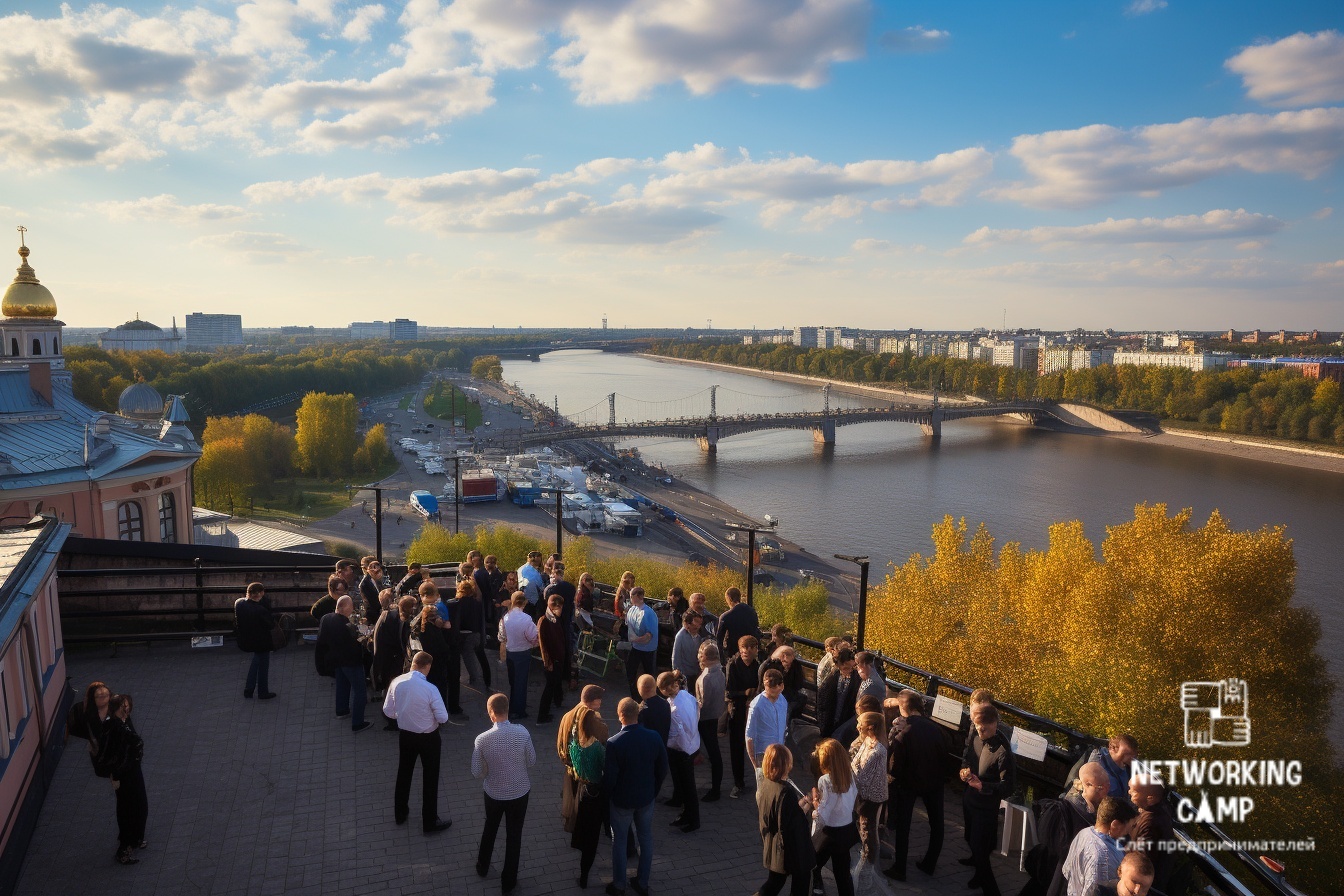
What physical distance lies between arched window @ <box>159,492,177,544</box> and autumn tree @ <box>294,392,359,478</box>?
2591cm

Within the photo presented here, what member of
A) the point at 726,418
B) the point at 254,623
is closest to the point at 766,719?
the point at 254,623

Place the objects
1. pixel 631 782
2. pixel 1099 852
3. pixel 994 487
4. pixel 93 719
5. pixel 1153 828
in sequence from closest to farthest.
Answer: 1. pixel 1099 852
2. pixel 1153 828
3. pixel 631 782
4. pixel 93 719
5. pixel 994 487

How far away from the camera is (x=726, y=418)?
5900 cm

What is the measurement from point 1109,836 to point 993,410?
72.4m

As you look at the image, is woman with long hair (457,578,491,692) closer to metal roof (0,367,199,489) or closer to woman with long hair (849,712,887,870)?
woman with long hair (849,712,887,870)

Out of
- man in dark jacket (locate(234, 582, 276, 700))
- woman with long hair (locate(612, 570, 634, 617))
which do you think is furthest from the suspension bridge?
man in dark jacket (locate(234, 582, 276, 700))

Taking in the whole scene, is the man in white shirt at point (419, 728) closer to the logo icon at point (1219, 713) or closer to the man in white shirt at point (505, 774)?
the man in white shirt at point (505, 774)

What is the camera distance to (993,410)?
233 ft

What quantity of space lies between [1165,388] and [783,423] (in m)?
35.0

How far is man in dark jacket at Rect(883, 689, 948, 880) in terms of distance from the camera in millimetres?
3965

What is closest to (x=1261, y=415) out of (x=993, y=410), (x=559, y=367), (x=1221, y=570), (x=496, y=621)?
(x=993, y=410)

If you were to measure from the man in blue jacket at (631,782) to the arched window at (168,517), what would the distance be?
13.5 m

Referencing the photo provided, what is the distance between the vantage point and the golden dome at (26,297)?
17125 millimetres

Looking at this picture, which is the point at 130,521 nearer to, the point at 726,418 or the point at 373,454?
Result: the point at 373,454
